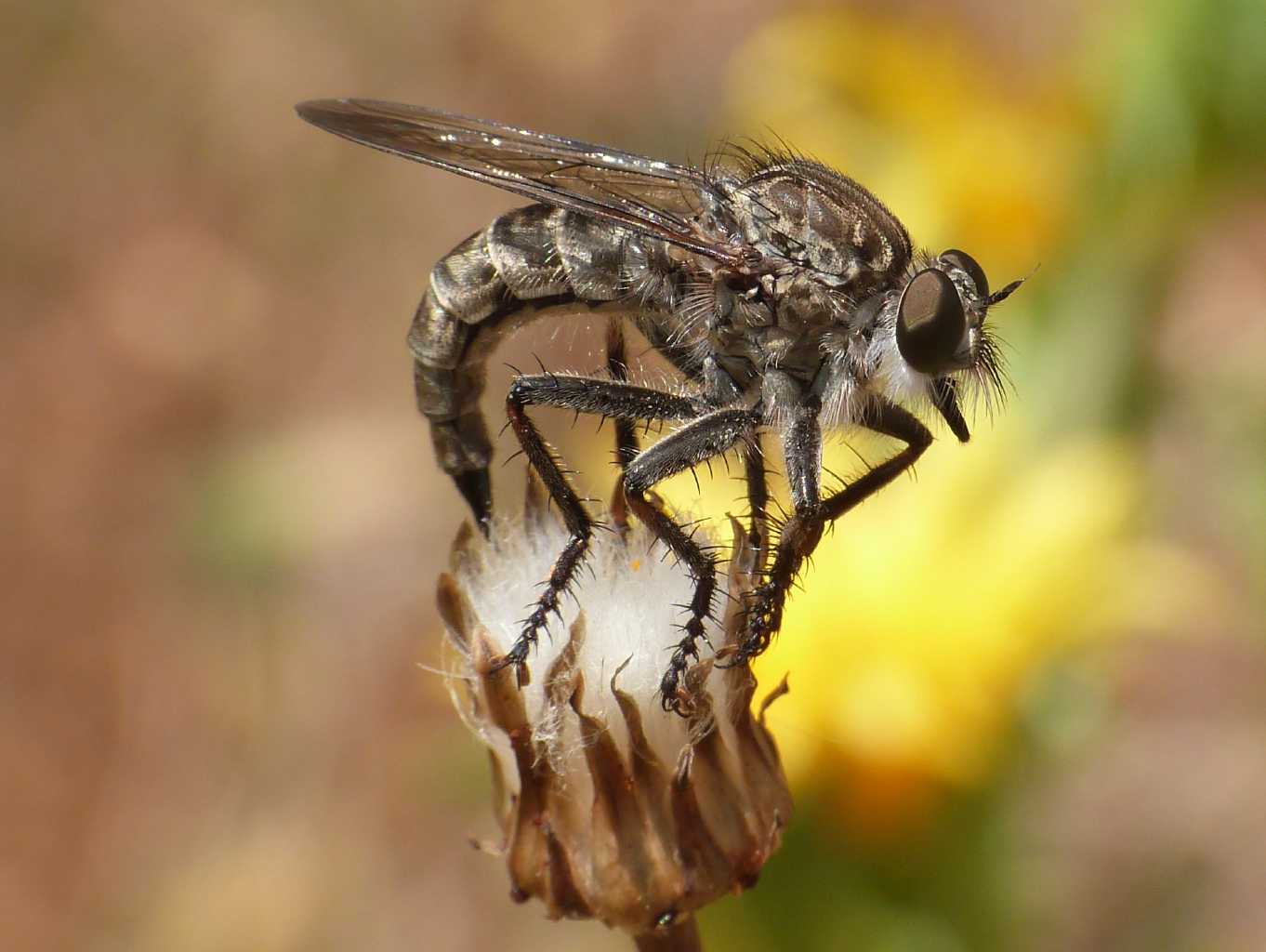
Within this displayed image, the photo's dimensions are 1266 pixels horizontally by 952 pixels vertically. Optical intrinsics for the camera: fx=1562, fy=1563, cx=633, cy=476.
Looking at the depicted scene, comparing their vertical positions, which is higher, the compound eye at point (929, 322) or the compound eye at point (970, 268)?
the compound eye at point (970, 268)

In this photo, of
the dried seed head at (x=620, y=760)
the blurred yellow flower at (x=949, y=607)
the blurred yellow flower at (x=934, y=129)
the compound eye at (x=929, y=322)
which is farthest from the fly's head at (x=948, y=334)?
the blurred yellow flower at (x=934, y=129)

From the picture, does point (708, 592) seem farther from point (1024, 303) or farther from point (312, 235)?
point (312, 235)

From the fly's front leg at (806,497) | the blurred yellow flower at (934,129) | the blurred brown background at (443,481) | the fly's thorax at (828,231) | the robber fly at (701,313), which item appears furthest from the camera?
the blurred yellow flower at (934,129)

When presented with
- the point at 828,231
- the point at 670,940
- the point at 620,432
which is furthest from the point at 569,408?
the point at 670,940

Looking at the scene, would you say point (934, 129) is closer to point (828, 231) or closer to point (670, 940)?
point (828, 231)

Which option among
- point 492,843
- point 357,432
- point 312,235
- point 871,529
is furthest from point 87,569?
point 492,843

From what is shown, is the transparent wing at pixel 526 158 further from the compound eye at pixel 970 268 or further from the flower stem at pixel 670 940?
the flower stem at pixel 670 940

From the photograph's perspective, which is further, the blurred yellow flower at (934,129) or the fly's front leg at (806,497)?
the blurred yellow flower at (934,129)
